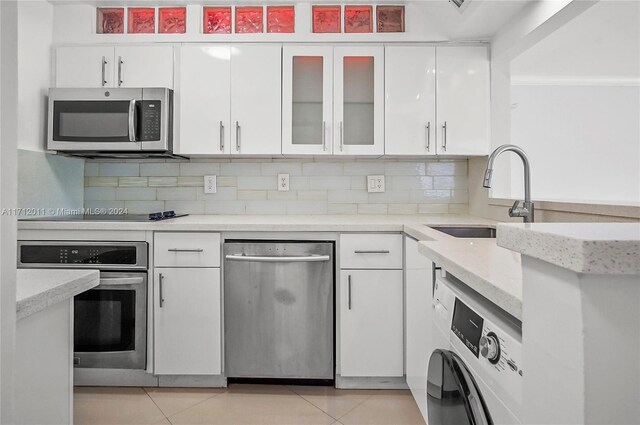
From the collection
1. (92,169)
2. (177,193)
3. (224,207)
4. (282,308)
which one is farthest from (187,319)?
(92,169)

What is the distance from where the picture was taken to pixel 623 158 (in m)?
2.87

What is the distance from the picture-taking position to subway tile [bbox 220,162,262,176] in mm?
2639

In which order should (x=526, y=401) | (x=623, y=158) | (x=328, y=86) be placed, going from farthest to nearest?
(x=623, y=158)
(x=328, y=86)
(x=526, y=401)

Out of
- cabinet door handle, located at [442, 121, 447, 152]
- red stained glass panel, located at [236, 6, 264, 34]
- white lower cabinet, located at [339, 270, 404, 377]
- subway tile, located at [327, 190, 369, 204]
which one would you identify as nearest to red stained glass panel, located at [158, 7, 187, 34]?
red stained glass panel, located at [236, 6, 264, 34]

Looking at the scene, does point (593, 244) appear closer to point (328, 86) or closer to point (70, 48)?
point (328, 86)

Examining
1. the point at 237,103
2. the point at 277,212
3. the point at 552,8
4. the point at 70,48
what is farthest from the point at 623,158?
the point at 70,48

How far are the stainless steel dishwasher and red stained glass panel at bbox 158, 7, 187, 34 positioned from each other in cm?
147

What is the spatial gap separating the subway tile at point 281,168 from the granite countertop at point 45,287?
181 cm

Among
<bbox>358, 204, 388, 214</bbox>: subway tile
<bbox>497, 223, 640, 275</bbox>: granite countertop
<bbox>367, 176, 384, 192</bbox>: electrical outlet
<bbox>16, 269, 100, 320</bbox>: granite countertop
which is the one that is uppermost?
<bbox>367, 176, 384, 192</bbox>: electrical outlet

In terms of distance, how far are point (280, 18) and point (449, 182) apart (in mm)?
1571

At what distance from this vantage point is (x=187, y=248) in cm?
203

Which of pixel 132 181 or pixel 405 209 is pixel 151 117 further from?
pixel 405 209

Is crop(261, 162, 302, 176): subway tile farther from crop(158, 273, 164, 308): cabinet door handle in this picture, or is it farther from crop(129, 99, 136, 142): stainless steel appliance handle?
crop(158, 273, 164, 308): cabinet door handle

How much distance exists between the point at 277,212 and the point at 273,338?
0.93 m
